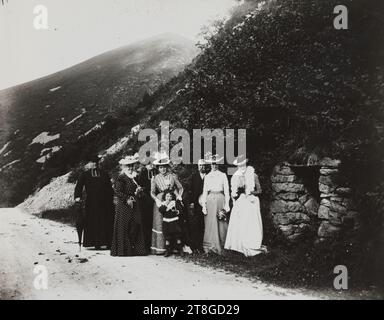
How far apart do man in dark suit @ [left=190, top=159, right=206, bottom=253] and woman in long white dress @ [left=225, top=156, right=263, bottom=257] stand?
69 cm

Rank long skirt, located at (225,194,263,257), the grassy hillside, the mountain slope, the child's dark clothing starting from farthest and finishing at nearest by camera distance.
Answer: the mountain slope
the child's dark clothing
long skirt, located at (225,194,263,257)
the grassy hillside

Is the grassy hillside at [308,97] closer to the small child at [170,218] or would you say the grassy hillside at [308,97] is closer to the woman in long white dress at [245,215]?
the woman in long white dress at [245,215]

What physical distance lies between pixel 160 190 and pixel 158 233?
0.88m

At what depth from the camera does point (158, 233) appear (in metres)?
9.32

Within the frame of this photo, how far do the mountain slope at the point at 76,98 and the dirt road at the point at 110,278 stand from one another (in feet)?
20.7

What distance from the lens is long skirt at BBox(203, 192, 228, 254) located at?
9.20m

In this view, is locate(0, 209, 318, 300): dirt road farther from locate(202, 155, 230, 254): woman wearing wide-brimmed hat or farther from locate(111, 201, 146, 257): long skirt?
locate(202, 155, 230, 254): woman wearing wide-brimmed hat

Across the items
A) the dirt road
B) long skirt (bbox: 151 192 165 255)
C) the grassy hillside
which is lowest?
the dirt road

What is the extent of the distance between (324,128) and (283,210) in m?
1.86

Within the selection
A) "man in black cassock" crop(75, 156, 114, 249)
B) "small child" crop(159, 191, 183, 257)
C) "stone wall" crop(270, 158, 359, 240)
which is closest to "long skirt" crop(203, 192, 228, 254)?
"small child" crop(159, 191, 183, 257)

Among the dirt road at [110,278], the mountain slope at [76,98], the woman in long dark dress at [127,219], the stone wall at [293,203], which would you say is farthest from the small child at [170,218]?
the mountain slope at [76,98]

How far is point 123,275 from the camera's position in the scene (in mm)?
7762

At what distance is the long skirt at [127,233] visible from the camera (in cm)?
923

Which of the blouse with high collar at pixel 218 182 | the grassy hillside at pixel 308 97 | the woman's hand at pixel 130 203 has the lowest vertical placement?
the woman's hand at pixel 130 203
